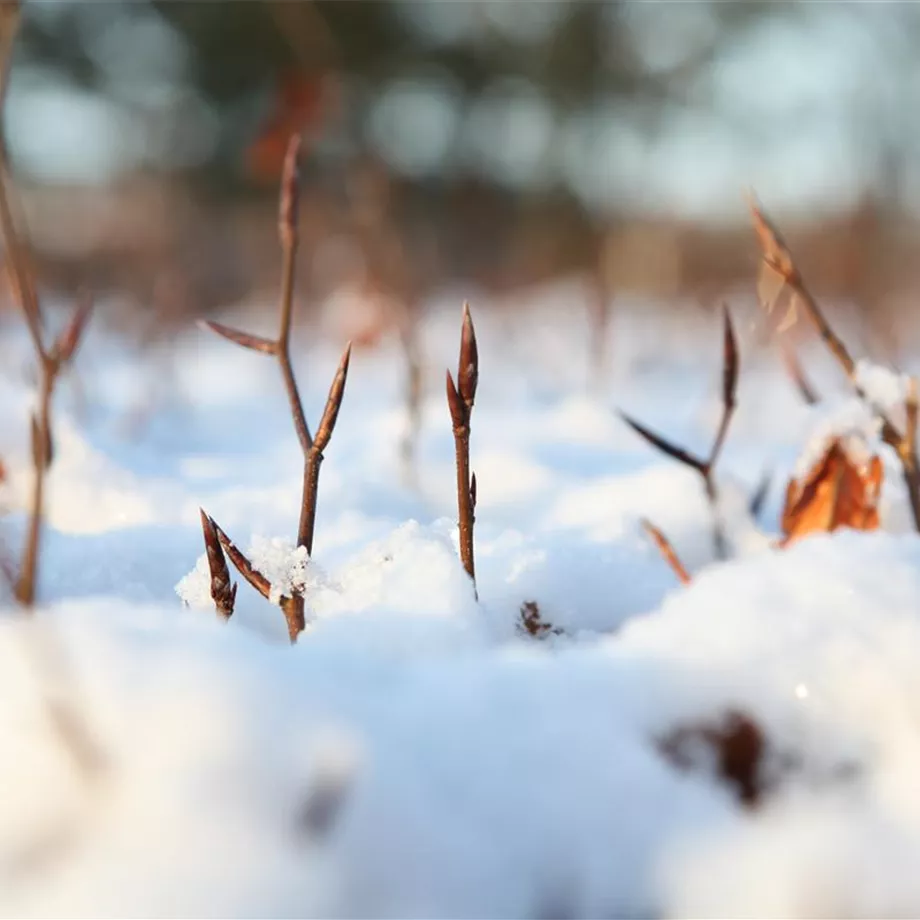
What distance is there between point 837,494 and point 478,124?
14.6 meters

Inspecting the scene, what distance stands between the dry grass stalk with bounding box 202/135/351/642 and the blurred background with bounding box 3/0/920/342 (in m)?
8.07

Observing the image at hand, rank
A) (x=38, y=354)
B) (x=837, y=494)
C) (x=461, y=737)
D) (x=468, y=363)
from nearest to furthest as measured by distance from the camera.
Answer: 1. (x=461, y=737)
2. (x=468, y=363)
3. (x=38, y=354)
4. (x=837, y=494)

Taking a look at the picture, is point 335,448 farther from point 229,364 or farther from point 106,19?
point 106,19

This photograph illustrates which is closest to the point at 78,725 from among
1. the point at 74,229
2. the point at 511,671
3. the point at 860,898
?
the point at 511,671

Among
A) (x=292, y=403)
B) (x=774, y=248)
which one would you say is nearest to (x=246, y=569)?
(x=292, y=403)

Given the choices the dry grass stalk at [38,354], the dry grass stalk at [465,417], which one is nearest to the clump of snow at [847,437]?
the dry grass stalk at [465,417]

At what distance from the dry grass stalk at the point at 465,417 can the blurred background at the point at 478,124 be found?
27.0 feet

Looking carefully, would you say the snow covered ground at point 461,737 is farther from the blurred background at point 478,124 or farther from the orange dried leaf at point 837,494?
the blurred background at point 478,124

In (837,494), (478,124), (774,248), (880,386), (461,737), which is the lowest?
(461,737)

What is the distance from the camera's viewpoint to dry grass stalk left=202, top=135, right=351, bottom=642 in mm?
645

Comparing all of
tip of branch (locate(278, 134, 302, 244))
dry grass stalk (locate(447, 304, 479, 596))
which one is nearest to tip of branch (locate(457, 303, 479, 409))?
dry grass stalk (locate(447, 304, 479, 596))

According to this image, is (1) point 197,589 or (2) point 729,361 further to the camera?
(2) point 729,361

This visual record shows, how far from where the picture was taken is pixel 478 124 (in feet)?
47.3

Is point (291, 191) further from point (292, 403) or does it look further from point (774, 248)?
point (774, 248)
